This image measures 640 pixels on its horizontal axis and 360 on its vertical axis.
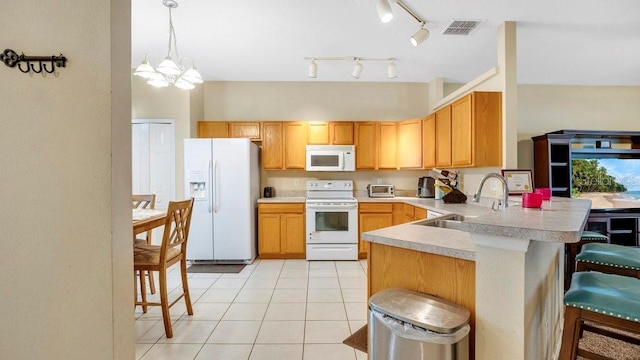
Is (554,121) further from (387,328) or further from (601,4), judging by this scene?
(387,328)

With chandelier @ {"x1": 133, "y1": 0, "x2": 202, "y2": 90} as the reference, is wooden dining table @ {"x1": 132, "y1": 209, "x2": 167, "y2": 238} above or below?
below

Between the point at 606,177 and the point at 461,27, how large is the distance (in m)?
3.46

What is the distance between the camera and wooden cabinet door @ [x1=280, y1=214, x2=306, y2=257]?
396 centimetres

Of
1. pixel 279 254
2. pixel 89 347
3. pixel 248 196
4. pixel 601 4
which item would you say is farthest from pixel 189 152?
pixel 601 4

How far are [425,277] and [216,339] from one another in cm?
167

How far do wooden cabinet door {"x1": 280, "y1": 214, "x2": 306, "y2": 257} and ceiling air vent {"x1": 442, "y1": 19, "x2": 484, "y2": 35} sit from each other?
2895 millimetres

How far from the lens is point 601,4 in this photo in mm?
2375

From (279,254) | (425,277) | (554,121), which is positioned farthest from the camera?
(554,121)

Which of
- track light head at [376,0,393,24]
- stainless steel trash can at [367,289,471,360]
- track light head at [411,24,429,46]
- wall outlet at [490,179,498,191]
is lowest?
stainless steel trash can at [367,289,471,360]

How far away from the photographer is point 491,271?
1.07 metres

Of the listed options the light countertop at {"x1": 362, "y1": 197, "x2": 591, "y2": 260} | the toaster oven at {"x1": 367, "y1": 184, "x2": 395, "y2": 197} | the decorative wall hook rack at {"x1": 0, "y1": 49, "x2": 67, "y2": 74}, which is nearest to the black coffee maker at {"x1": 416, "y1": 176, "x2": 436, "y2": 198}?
the toaster oven at {"x1": 367, "y1": 184, "x2": 395, "y2": 197}

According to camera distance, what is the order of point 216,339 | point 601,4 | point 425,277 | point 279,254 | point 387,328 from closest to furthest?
point 387,328 < point 425,277 < point 216,339 < point 601,4 < point 279,254

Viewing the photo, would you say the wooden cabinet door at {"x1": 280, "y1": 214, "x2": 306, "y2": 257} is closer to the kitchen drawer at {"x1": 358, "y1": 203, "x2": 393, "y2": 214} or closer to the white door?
the kitchen drawer at {"x1": 358, "y1": 203, "x2": 393, "y2": 214}

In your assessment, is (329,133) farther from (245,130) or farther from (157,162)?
(157,162)
